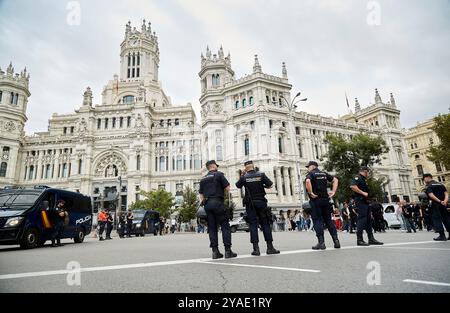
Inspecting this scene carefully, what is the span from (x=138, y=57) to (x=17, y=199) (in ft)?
197

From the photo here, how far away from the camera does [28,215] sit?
9680mm

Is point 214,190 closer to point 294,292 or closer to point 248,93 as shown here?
point 294,292

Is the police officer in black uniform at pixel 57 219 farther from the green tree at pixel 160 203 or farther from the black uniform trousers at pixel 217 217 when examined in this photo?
the green tree at pixel 160 203

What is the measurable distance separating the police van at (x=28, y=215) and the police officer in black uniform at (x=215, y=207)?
7238 mm

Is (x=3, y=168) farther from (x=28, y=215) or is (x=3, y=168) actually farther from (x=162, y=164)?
(x=28, y=215)

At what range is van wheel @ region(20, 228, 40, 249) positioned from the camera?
31.3ft

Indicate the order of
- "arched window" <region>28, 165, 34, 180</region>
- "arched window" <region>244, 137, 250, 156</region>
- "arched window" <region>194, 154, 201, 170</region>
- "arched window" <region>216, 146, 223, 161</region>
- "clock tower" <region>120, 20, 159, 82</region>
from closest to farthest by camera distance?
1. "arched window" <region>244, 137, 250, 156</region>
2. "arched window" <region>216, 146, 223, 161</region>
3. "arched window" <region>194, 154, 201, 170</region>
4. "arched window" <region>28, 165, 34, 180</region>
5. "clock tower" <region>120, 20, 159, 82</region>

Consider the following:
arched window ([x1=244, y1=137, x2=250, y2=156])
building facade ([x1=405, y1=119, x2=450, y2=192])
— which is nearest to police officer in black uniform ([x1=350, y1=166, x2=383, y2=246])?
arched window ([x1=244, y1=137, x2=250, y2=156])

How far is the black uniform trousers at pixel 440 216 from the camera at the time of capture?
7.94 metres

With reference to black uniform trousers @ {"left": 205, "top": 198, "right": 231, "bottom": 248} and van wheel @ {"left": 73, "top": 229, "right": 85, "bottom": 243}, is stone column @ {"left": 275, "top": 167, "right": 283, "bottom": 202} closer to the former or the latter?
van wheel @ {"left": 73, "top": 229, "right": 85, "bottom": 243}

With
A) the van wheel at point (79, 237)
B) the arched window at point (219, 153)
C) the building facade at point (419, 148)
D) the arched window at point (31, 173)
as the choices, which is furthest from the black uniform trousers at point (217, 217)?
the building facade at point (419, 148)

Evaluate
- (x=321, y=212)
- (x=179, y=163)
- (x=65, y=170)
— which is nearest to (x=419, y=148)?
(x=179, y=163)

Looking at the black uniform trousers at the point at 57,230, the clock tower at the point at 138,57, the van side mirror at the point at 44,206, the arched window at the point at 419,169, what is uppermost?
the clock tower at the point at 138,57
